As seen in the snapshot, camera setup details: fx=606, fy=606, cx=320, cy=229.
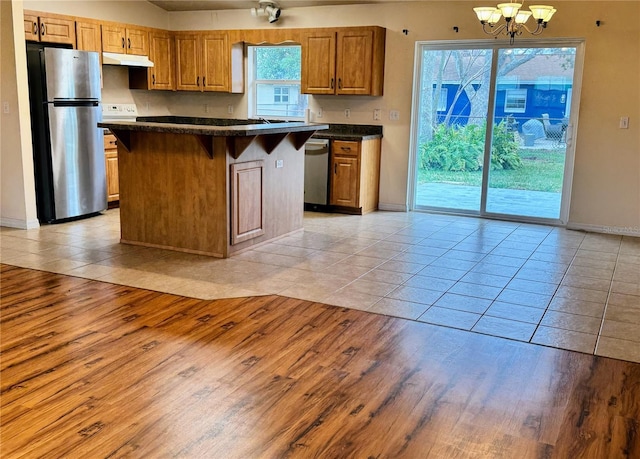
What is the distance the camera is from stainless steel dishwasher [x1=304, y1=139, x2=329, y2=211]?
6.77 metres

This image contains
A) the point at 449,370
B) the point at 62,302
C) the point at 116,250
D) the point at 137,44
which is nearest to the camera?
the point at 449,370

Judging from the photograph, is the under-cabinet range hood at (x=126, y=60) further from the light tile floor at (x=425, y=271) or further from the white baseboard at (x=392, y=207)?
the white baseboard at (x=392, y=207)

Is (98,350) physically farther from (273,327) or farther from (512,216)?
(512,216)

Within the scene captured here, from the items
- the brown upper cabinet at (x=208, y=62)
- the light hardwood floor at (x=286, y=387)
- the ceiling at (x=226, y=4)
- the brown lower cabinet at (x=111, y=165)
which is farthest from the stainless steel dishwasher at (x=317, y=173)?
the light hardwood floor at (x=286, y=387)

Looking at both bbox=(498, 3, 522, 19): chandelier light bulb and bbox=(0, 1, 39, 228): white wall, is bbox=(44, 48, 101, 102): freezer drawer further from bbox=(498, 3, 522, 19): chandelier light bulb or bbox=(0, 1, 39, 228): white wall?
bbox=(498, 3, 522, 19): chandelier light bulb

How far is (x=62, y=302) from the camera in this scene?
370 cm

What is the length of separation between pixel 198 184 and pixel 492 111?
3.43 meters

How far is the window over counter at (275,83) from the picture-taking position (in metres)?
7.45

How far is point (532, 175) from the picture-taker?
21.1 ft

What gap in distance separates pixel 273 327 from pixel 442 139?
4138 mm

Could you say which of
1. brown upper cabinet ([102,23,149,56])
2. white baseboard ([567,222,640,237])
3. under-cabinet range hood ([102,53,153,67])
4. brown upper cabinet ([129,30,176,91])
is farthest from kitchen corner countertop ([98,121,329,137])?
white baseboard ([567,222,640,237])

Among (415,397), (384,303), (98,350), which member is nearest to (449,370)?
(415,397)

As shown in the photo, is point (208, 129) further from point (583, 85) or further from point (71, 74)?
point (583, 85)

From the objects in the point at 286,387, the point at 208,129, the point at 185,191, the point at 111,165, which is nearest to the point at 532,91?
the point at 208,129
